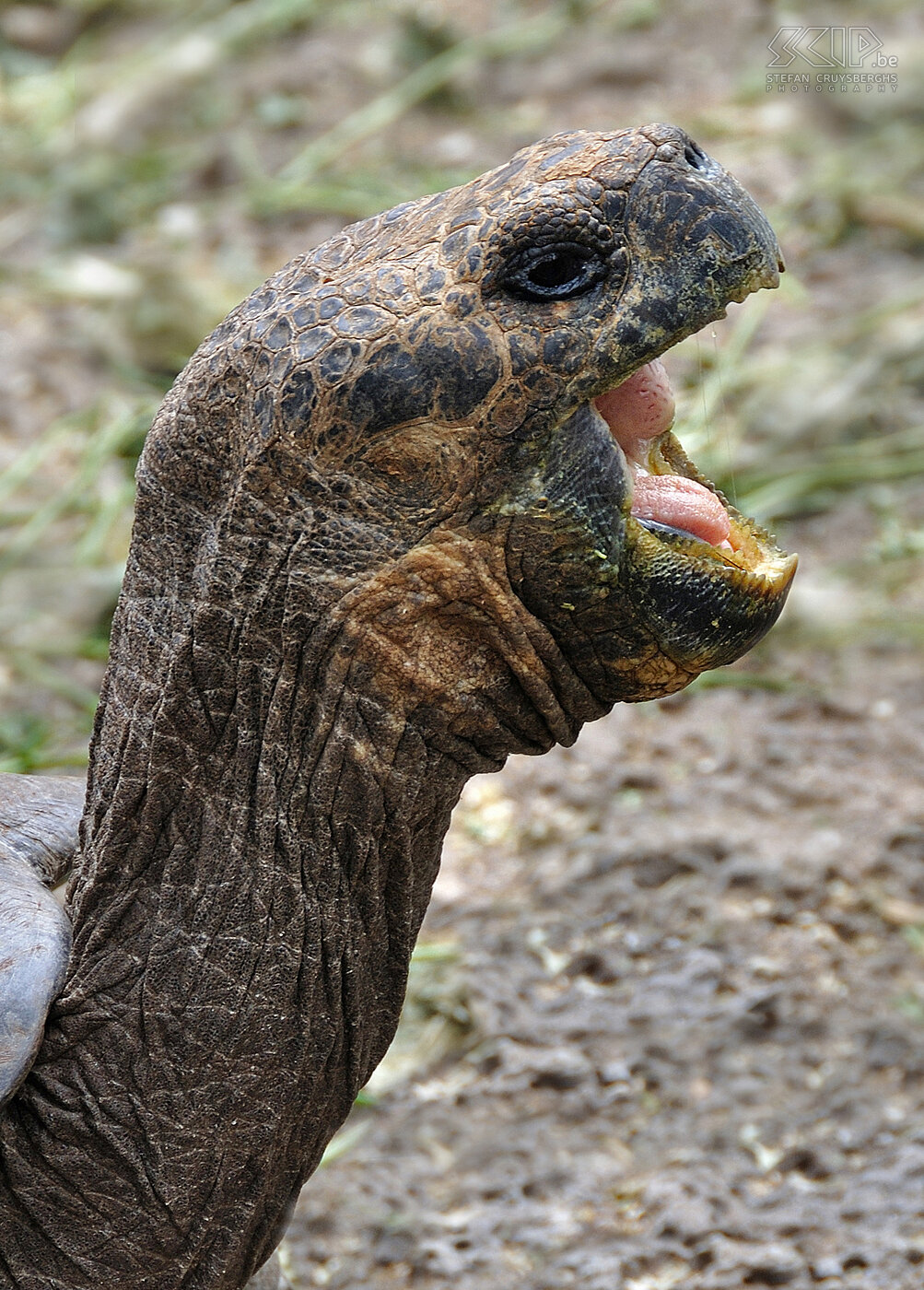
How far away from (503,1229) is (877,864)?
132 cm

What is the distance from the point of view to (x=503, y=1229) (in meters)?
2.98

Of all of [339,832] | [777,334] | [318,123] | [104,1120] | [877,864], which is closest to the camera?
[339,832]

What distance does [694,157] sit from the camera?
166 centimetres

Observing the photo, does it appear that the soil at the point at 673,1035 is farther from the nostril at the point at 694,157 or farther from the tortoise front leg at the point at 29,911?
the nostril at the point at 694,157

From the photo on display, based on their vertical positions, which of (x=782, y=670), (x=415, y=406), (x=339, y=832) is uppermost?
(x=415, y=406)

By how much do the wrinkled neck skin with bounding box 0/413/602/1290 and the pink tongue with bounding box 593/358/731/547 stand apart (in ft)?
0.59

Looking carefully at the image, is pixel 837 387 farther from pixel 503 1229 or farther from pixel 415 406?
pixel 415 406

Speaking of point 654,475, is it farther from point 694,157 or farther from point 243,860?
point 243,860

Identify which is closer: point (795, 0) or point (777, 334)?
point (777, 334)

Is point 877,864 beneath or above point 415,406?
beneath

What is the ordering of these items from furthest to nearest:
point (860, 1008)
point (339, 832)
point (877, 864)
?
point (877, 864) < point (860, 1008) < point (339, 832)

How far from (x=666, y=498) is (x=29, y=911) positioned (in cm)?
91

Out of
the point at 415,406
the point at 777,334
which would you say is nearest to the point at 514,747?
the point at 415,406

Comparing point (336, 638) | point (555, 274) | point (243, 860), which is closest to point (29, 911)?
point (243, 860)
